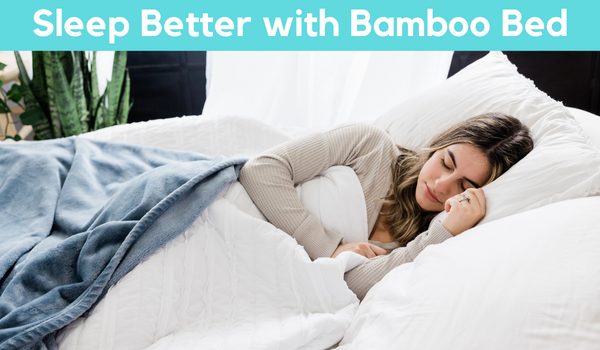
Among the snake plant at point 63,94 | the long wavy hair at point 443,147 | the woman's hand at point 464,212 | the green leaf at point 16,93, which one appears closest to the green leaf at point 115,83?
the snake plant at point 63,94

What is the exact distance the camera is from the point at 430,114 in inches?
51.4

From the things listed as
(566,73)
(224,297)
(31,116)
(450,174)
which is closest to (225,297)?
(224,297)

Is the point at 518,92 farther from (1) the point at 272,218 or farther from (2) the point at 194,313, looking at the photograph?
(2) the point at 194,313

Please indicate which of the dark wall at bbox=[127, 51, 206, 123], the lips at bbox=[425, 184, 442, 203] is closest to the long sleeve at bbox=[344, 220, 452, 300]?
the lips at bbox=[425, 184, 442, 203]

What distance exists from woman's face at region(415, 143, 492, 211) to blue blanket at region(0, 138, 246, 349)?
458 millimetres

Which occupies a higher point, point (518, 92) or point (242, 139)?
point (518, 92)

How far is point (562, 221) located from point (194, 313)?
→ 2.22 ft

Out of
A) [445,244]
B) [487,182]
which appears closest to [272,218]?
[445,244]

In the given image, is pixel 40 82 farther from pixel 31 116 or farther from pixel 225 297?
pixel 225 297

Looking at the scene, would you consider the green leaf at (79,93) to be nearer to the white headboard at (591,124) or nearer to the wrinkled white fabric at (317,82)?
the wrinkled white fabric at (317,82)

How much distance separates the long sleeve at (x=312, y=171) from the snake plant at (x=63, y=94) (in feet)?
4.04

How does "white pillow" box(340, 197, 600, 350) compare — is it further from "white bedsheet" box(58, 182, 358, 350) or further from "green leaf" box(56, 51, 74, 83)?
"green leaf" box(56, 51, 74, 83)

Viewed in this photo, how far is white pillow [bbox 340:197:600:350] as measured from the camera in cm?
58

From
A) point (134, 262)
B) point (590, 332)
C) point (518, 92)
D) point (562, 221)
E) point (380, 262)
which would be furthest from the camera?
point (518, 92)
